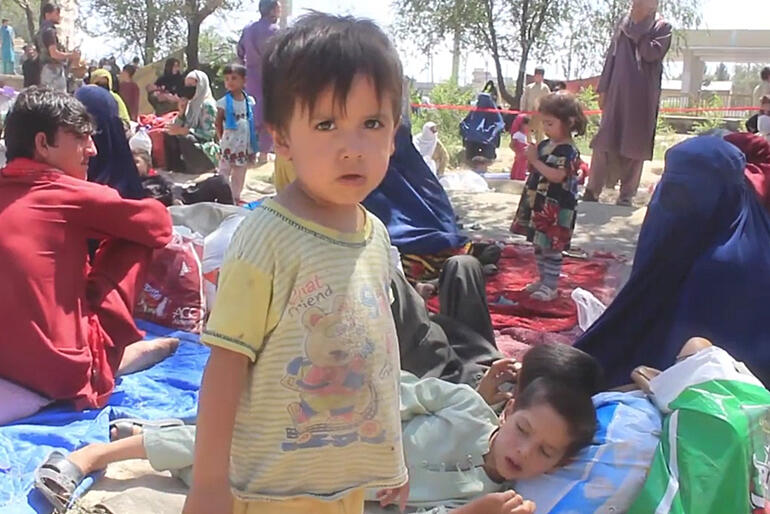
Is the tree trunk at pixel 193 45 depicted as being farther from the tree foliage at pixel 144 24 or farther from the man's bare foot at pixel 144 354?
the man's bare foot at pixel 144 354

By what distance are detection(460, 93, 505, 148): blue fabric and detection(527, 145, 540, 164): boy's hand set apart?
28.1ft

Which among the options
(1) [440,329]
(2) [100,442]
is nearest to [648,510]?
(1) [440,329]

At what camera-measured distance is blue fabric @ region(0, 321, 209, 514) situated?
2.63m

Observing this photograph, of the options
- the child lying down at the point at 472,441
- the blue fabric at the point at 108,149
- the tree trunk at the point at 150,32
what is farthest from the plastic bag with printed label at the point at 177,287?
the tree trunk at the point at 150,32

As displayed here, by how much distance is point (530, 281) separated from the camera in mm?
5238

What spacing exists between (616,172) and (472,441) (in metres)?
5.97

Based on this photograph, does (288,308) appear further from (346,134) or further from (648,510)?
(648,510)

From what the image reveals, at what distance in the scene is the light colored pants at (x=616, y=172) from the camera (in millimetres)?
7820

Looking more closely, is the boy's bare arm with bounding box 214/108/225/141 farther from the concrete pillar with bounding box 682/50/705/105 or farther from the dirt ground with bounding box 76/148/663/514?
the concrete pillar with bounding box 682/50/705/105

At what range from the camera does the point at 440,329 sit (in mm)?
3336

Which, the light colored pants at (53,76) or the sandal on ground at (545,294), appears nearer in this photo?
the sandal on ground at (545,294)

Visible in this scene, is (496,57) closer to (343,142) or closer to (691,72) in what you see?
(343,142)

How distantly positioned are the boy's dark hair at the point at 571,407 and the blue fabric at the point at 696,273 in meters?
0.76

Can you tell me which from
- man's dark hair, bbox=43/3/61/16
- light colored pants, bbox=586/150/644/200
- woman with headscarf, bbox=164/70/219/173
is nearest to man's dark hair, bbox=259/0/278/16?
woman with headscarf, bbox=164/70/219/173
